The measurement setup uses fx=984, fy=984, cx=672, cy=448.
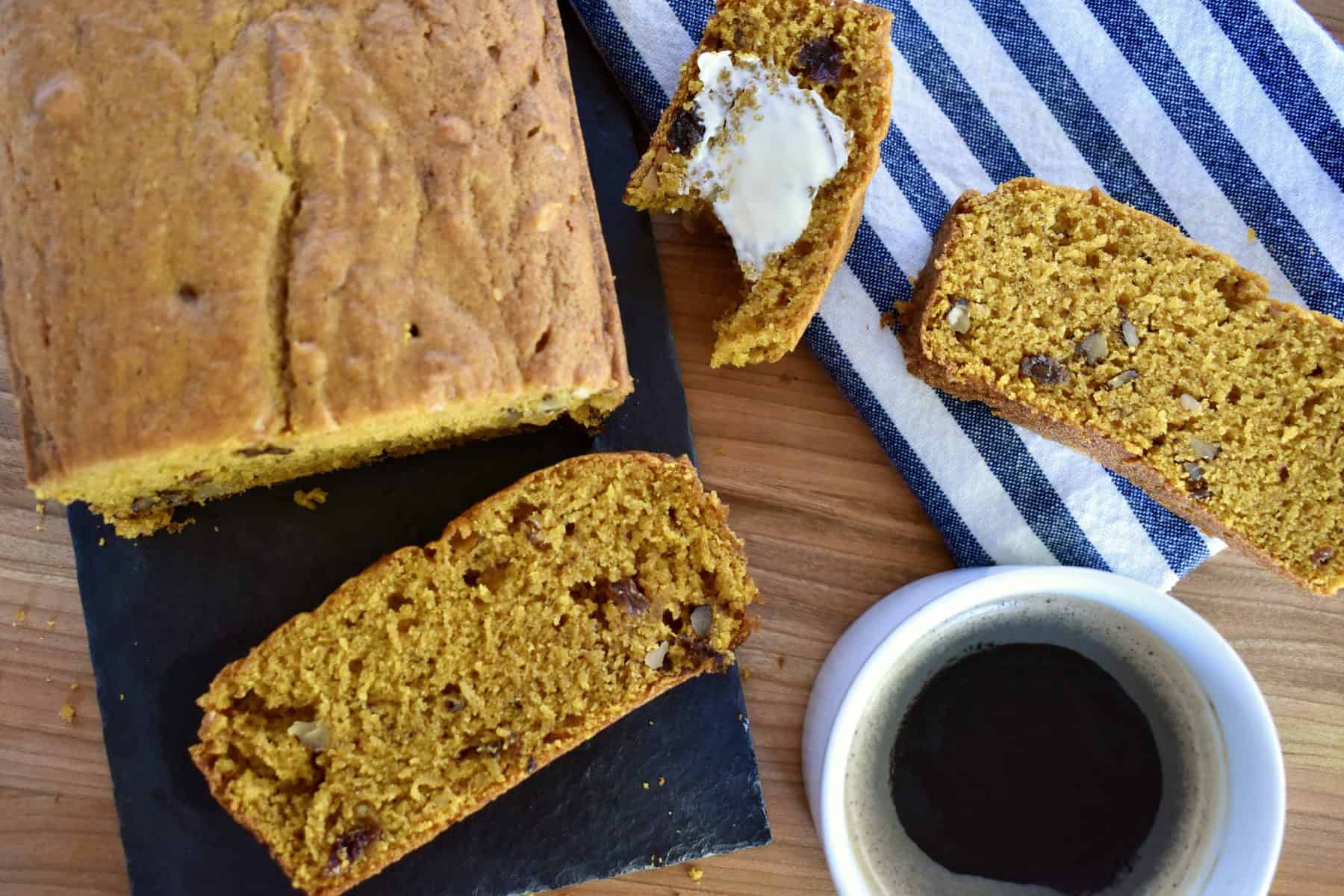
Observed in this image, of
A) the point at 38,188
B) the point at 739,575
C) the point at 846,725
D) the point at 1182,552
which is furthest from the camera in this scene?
the point at 1182,552

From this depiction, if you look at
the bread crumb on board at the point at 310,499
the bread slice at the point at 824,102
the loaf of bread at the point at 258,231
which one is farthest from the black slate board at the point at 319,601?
the loaf of bread at the point at 258,231

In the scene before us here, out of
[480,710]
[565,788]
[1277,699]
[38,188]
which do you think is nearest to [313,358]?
[38,188]

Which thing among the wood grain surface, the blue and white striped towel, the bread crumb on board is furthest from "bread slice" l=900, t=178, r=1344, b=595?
the bread crumb on board

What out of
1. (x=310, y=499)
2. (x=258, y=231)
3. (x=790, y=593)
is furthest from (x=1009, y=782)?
(x=258, y=231)

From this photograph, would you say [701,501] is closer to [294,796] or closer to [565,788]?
[565,788]

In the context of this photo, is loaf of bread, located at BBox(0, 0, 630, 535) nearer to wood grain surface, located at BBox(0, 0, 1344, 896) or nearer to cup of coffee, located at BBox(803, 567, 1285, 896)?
wood grain surface, located at BBox(0, 0, 1344, 896)

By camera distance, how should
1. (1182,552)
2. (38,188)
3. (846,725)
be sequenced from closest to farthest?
(38,188) < (846,725) < (1182,552)

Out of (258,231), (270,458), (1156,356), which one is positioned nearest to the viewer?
(258,231)

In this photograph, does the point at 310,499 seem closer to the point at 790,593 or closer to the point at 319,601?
the point at 319,601
